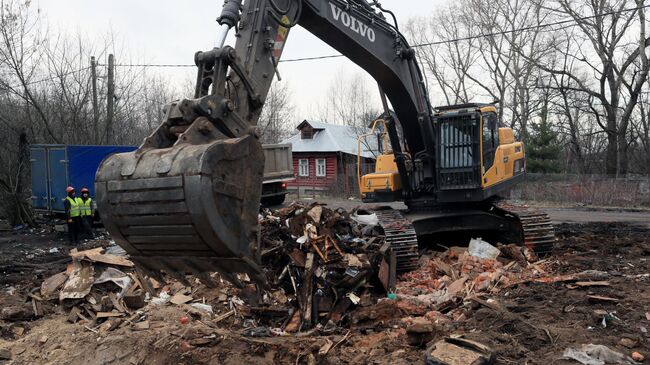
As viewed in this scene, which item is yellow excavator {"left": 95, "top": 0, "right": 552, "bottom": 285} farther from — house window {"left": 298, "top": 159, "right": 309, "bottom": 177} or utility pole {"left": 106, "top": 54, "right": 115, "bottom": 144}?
house window {"left": 298, "top": 159, "right": 309, "bottom": 177}

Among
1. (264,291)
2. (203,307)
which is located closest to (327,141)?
(203,307)

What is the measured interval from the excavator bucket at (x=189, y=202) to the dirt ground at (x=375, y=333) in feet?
4.82

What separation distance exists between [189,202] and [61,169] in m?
15.0

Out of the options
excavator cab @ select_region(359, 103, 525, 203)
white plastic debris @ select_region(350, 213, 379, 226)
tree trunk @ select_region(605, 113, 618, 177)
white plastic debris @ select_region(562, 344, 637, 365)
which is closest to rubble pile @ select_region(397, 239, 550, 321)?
excavator cab @ select_region(359, 103, 525, 203)

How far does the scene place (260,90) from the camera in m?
5.17

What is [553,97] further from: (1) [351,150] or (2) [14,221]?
(2) [14,221]

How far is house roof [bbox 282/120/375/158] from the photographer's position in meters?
41.0

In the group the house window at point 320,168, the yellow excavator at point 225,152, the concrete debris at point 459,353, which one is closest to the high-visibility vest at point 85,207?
the yellow excavator at point 225,152

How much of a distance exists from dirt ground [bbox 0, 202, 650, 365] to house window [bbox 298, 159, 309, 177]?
34.5 meters

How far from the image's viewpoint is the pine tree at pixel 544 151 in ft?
95.2

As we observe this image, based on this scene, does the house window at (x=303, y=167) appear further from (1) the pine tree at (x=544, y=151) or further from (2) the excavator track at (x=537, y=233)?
(2) the excavator track at (x=537, y=233)

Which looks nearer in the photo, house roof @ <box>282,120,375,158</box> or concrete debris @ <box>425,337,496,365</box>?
concrete debris @ <box>425,337,496,365</box>

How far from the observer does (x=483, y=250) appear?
9.17 metres

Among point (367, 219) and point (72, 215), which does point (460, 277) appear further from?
point (72, 215)
